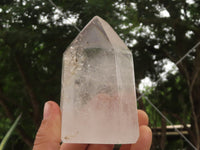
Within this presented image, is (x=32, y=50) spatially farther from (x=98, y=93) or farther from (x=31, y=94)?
(x=98, y=93)

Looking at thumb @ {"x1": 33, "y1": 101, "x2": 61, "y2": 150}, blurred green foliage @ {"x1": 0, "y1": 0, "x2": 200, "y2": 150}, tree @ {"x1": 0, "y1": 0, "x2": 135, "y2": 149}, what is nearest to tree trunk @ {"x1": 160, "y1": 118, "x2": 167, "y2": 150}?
blurred green foliage @ {"x1": 0, "y1": 0, "x2": 200, "y2": 150}

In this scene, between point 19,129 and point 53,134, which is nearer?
point 53,134

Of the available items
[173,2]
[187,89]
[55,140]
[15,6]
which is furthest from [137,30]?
[55,140]

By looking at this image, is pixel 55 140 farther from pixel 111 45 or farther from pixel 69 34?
pixel 69 34

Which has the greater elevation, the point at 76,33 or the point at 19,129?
the point at 76,33

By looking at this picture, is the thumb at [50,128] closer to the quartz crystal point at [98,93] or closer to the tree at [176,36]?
the quartz crystal point at [98,93]

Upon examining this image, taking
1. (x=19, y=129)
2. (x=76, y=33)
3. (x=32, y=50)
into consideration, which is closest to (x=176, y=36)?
(x=76, y=33)
